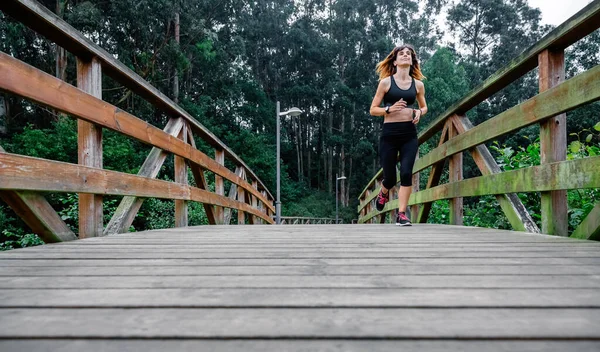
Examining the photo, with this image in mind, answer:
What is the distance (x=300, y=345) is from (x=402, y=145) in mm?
3172

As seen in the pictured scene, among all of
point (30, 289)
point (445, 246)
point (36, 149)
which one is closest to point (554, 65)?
point (445, 246)

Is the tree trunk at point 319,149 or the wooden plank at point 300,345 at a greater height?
the tree trunk at point 319,149

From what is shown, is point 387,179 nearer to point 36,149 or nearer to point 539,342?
point 539,342

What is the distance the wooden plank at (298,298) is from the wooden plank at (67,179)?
2.37 ft

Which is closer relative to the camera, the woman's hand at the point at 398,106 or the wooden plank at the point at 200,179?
the woman's hand at the point at 398,106

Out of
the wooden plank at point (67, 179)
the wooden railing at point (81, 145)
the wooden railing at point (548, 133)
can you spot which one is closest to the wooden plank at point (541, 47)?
the wooden railing at point (548, 133)

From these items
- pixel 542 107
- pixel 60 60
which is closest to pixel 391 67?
pixel 542 107

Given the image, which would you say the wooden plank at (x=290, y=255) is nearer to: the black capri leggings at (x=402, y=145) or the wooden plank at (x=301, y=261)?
the wooden plank at (x=301, y=261)

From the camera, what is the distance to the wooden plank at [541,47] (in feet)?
6.56

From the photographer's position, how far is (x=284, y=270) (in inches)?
58.4

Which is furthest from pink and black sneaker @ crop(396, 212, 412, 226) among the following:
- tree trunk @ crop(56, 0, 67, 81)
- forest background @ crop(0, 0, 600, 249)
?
tree trunk @ crop(56, 0, 67, 81)

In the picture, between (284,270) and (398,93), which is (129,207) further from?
(398,93)

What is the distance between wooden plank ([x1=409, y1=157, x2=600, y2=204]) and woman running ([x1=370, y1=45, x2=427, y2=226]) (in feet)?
1.70

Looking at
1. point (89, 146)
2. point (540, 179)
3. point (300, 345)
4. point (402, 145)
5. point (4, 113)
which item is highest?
point (4, 113)
